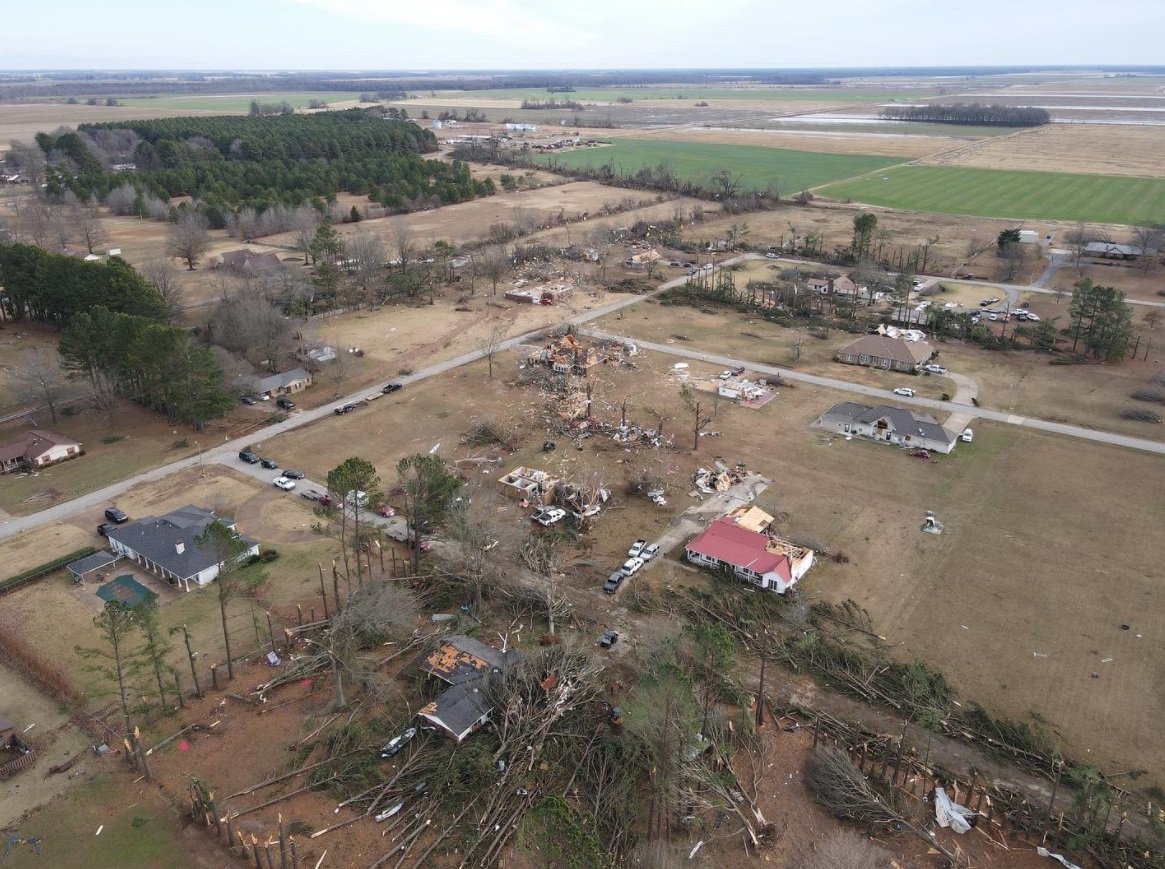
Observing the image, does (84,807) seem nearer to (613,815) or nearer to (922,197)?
(613,815)

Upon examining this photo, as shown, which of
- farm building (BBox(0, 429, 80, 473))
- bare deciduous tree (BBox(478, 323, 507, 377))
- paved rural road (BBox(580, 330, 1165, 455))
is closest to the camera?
farm building (BBox(0, 429, 80, 473))

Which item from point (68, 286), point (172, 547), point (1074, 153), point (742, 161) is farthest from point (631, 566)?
point (1074, 153)

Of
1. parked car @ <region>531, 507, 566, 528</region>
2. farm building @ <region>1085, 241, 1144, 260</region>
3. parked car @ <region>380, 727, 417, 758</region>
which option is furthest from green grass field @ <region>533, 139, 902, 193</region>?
parked car @ <region>380, 727, 417, 758</region>

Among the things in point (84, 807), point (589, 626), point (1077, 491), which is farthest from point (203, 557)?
point (1077, 491)

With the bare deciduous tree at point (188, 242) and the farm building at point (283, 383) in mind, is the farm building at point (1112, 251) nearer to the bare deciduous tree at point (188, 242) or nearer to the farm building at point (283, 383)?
the farm building at point (283, 383)

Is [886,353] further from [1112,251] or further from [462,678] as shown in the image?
[1112,251]

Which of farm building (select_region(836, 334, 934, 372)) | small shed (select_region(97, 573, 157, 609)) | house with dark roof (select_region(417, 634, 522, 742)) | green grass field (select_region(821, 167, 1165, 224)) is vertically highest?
green grass field (select_region(821, 167, 1165, 224))

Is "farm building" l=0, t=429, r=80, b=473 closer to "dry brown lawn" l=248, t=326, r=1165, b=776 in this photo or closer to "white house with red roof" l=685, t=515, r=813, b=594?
"dry brown lawn" l=248, t=326, r=1165, b=776
